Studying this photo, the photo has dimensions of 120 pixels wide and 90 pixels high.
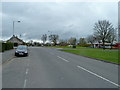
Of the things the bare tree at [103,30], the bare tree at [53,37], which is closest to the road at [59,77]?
the bare tree at [103,30]

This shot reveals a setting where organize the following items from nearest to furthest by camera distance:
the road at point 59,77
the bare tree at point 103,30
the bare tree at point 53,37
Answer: the road at point 59,77 < the bare tree at point 103,30 < the bare tree at point 53,37

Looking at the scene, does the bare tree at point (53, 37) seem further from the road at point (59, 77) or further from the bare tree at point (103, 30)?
the road at point (59, 77)

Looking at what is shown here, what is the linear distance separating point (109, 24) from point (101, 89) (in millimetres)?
59005

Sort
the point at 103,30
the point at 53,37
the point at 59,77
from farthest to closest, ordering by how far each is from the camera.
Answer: the point at 53,37 → the point at 103,30 → the point at 59,77

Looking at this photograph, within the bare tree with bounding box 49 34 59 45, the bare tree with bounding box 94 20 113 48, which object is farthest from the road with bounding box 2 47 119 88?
the bare tree with bounding box 49 34 59 45

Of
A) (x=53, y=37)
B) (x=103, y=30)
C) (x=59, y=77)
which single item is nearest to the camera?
(x=59, y=77)

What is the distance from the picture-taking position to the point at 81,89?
5.66 meters

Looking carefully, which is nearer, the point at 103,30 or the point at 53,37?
the point at 103,30

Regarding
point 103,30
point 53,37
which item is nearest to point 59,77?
point 103,30

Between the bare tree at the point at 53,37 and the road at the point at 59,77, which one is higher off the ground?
the bare tree at the point at 53,37

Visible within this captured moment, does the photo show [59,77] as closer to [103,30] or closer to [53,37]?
[103,30]

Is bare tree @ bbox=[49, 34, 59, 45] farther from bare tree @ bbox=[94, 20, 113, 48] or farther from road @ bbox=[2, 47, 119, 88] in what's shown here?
road @ bbox=[2, 47, 119, 88]

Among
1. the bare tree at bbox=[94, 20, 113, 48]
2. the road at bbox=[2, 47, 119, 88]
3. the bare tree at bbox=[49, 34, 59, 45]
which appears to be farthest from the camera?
the bare tree at bbox=[49, 34, 59, 45]

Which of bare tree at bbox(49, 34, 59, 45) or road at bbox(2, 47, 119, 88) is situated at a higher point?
bare tree at bbox(49, 34, 59, 45)
